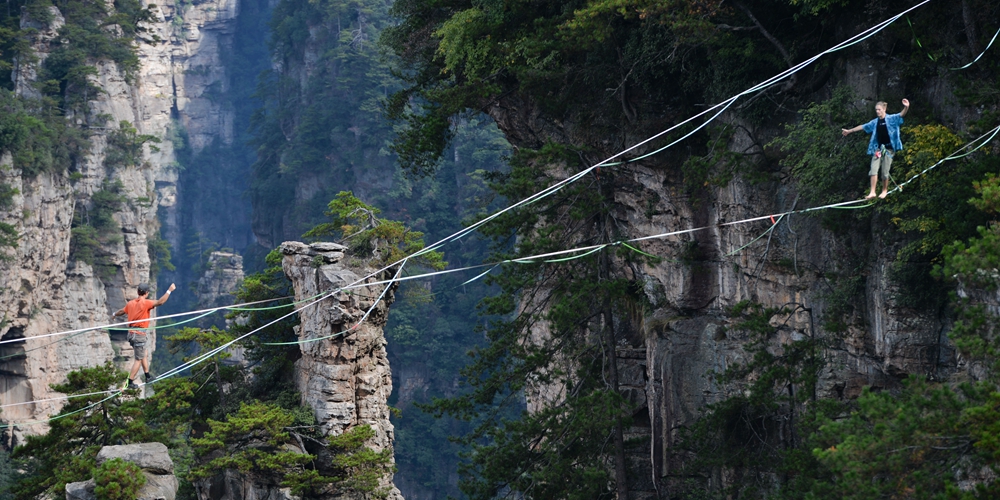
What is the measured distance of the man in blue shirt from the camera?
10.4 meters

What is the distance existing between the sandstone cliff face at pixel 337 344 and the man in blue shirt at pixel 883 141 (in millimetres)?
10735

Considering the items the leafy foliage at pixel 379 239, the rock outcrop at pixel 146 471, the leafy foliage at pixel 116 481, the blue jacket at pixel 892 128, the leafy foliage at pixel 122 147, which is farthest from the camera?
the leafy foliage at pixel 122 147

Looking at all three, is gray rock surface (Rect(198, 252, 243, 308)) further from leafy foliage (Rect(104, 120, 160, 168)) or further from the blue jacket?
the blue jacket

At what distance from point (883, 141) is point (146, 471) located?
12.5m

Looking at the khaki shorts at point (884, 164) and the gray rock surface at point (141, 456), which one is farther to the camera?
the gray rock surface at point (141, 456)

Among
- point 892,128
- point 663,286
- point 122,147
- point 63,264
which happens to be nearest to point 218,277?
point 122,147

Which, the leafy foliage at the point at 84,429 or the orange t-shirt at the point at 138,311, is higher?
the orange t-shirt at the point at 138,311

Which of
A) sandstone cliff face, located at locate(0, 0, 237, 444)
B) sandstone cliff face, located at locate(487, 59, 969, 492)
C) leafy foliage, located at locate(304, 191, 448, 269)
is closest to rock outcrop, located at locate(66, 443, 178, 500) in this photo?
leafy foliage, located at locate(304, 191, 448, 269)

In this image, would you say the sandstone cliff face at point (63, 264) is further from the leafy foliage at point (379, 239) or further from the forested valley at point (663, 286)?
the leafy foliage at point (379, 239)

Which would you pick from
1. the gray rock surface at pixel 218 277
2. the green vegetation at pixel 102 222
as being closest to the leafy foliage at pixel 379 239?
the green vegetation at pixel 102 222

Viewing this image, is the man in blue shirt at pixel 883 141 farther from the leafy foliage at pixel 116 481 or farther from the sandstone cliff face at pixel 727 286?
the leafy foliage at pixel 116 481

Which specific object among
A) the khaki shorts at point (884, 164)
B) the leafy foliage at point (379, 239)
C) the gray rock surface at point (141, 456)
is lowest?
the gray rock surface at point (141, 456)

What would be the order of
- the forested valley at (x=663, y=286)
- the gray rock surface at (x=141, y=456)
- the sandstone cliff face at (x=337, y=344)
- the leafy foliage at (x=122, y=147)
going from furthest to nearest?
the leafy foliage at (x=122, y=147)
the sandstone cliff face at (x=337, y=344)
the gray rock surface at (x=141, y=456)
the forested valley at (x=663, y=286)

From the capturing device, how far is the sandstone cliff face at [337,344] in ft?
62.1
